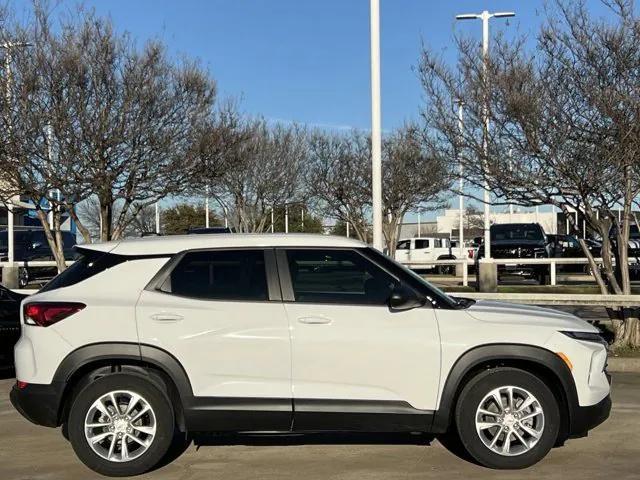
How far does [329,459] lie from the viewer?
5.38 meters

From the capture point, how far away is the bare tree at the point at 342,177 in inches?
1072

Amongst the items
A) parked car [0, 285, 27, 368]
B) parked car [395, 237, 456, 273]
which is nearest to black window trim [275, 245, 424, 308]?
parked car [0, 285, 27, 368]

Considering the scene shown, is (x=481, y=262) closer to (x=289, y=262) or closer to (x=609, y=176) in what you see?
(x=609, y=176)

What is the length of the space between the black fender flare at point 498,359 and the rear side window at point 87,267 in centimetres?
257

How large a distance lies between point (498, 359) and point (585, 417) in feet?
2.45

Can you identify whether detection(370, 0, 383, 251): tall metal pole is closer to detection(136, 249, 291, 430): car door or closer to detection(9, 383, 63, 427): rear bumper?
detection(136, 249, 291, 430): car door

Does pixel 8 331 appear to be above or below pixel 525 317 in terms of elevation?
below

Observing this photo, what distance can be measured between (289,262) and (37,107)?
746 centimetres

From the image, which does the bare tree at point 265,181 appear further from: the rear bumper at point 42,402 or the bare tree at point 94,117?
the rear bumper at point 42,402

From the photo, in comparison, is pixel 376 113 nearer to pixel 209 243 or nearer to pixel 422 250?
pixel 209 243

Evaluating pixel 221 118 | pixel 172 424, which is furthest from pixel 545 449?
pixel 221 118

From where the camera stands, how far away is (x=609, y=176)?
8648 millimetres

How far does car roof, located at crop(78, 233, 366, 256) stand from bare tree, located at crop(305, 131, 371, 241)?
846 inches

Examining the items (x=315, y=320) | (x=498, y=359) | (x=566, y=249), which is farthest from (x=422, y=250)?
(x=315, y=320)
